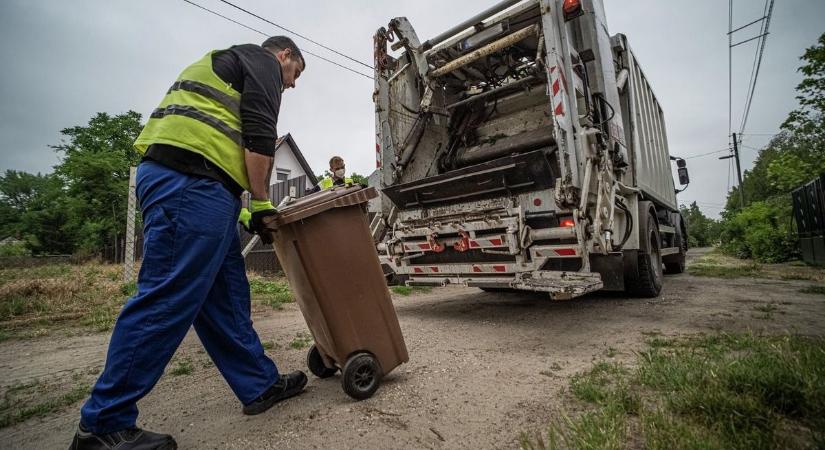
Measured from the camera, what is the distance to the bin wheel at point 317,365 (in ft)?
7.17

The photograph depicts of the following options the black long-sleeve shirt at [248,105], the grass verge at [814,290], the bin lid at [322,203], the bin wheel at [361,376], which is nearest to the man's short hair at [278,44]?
the black long-sleeve shirt at [248,105]

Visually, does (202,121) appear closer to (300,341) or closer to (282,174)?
(300,341)

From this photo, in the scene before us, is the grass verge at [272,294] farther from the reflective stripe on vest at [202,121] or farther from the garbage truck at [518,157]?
the reflective stripe on vest at [202,121]

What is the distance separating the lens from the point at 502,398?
1729 millimetres


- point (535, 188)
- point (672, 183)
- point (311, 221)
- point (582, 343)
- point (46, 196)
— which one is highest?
point (46, 196)

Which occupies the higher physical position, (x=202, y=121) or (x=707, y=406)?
(x=202, y=121)

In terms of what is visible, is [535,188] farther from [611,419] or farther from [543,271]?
[611,419]

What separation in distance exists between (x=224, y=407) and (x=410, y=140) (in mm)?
3562

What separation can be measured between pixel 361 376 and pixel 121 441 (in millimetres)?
933

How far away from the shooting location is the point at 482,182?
3.71m

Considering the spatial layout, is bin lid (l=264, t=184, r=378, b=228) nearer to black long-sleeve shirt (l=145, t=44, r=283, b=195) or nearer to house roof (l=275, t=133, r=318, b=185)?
black long-sleeve shirt (l=145, t=44, r=283, b=195)

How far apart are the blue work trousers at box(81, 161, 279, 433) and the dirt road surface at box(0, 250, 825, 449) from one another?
0.33 m

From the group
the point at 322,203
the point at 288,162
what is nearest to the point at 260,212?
the point at 322,203

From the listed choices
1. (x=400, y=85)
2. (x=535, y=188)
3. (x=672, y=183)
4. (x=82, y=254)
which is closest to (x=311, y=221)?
(x=535, y=188)
